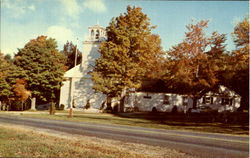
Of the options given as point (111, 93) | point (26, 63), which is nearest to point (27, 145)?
point (111, 93)

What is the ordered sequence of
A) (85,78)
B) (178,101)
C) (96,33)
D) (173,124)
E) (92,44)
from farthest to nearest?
(178,101)
(96,33)
(92,44)
(85,78)
(173,124)

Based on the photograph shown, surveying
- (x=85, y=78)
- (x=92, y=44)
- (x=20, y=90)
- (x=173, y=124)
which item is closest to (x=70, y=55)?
(x=92, y=44)

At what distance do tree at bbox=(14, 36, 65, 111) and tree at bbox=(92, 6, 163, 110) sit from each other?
831 cm

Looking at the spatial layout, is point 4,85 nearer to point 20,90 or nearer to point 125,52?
point 20,90

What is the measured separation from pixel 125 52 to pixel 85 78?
11431mm

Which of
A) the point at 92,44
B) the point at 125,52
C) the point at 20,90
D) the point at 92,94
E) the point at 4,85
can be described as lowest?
the point at 92,94

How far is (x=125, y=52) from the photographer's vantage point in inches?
1312

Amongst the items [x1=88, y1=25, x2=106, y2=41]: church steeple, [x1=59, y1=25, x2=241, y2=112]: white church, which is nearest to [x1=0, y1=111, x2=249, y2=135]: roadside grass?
[x1=59, y1=25, x2=241, y2=112]: white church

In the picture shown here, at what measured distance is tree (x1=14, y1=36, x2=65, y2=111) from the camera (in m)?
37.3

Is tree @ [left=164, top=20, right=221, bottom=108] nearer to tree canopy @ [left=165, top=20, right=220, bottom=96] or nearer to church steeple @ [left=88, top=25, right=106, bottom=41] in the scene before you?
tree canopy @ [left=165, top=20, right=220, bottom=96]

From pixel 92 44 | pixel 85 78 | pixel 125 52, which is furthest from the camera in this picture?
pixel 92 44

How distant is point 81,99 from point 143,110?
427 inches

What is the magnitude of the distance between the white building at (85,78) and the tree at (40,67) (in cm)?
291

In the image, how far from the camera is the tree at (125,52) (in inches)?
1320
